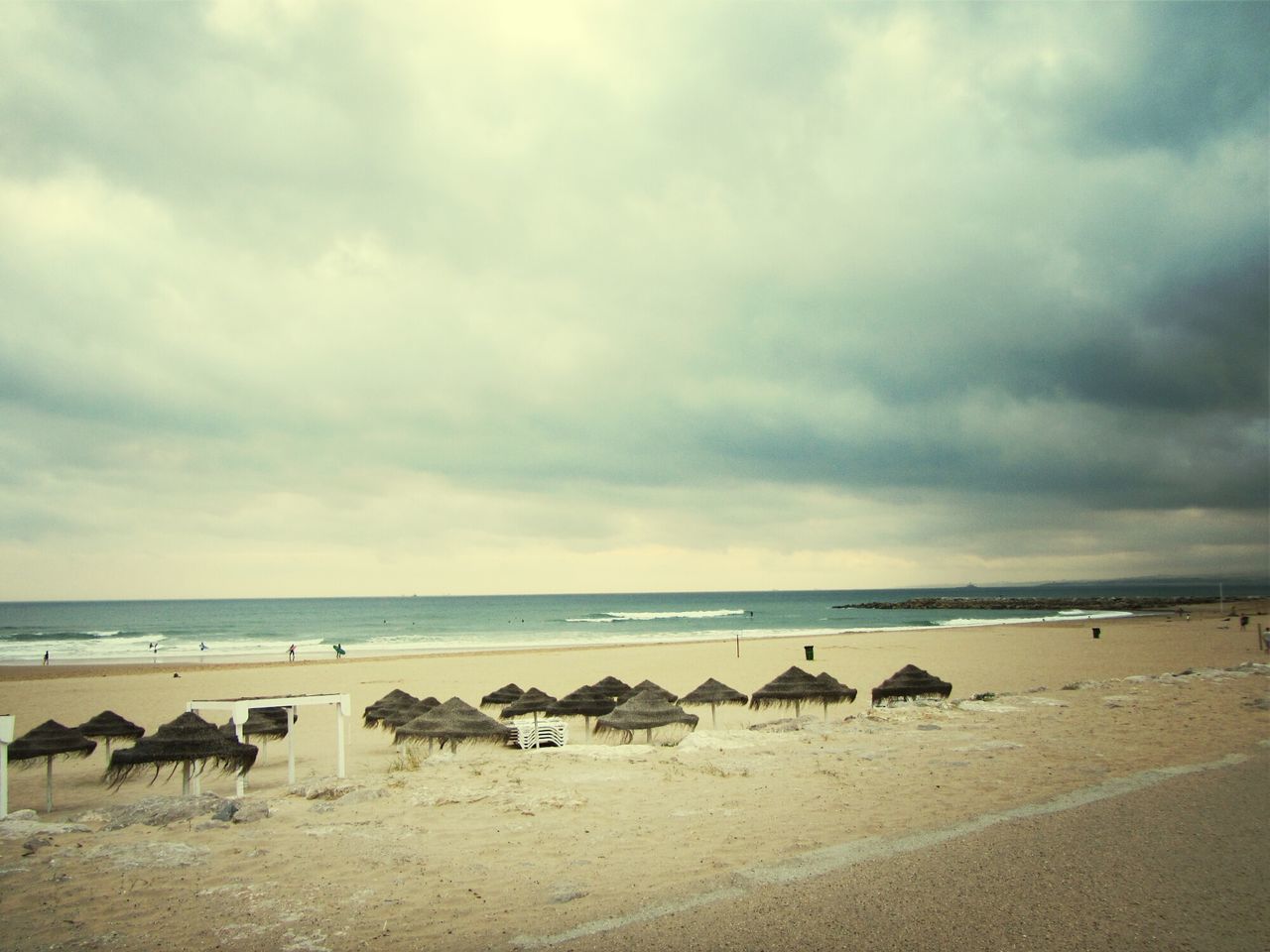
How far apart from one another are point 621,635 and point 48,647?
45.5 meters

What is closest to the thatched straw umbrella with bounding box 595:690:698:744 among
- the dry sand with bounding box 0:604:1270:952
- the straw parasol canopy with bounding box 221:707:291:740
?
the dry sand with bounding box 0:604:1270:952

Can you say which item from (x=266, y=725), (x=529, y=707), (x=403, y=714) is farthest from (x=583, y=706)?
(x=266, y=725)

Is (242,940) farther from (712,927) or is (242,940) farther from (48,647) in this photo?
(48,647)

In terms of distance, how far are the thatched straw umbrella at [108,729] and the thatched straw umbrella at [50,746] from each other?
1.64m

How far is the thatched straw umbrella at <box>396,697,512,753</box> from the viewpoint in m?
12.9

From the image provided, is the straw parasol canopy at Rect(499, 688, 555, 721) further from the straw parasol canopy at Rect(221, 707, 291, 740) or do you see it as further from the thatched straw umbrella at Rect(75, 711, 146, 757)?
the thatched straw umbrella at Rect(75, 711, 146, 757)

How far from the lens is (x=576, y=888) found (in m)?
6.00

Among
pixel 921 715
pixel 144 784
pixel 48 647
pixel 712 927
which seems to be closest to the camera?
pixel 712 927

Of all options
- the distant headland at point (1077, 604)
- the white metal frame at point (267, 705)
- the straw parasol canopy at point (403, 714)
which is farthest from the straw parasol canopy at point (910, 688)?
the distant headland at point (1077, 604)

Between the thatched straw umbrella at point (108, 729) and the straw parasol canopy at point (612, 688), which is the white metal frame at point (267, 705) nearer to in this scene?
the thatched straw umbrella at point (108, 729)

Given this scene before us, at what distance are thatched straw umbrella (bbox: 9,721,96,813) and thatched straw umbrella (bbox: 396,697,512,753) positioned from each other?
4.69 metres

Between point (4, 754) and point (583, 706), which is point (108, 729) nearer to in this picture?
point (4, 754)

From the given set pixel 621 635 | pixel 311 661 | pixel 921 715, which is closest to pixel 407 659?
pixel 311 661

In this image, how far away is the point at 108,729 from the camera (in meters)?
13.8
